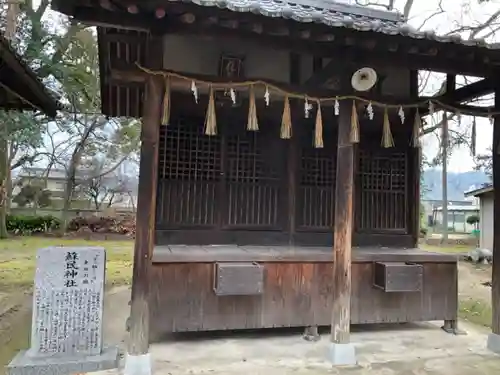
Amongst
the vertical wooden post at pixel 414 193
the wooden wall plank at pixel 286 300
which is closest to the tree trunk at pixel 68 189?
the wooden wall plank at pixel 286 300

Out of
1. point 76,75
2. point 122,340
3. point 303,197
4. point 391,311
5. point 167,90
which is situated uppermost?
point 76,75

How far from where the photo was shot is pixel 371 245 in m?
6.02

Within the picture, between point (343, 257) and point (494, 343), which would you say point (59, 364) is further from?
point (494, 343)

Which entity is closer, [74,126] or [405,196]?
[405,196]

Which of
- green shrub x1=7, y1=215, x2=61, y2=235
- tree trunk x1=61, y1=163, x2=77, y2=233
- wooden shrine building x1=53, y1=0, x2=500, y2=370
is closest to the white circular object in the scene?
wooden shrine building x1=53, y1=0, x2=500, y2=370

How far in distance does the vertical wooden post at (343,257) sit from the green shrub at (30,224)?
1838 centimetres

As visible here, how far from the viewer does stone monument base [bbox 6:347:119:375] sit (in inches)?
144

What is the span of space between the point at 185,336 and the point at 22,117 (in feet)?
38.2

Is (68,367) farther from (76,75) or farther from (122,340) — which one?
(76,75)

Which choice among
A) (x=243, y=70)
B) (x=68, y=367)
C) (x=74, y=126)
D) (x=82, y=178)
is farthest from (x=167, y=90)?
(x=82, y=178)

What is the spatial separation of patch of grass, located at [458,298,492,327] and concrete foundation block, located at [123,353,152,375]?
16.3 ft

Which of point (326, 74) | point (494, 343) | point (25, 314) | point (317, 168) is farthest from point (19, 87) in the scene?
point (494, 343)

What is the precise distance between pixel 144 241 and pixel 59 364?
1.38 meters

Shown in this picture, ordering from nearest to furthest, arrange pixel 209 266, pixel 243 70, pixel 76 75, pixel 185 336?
1. pixel 209 266
2. pixel 185 336
3. pixel 243 70
4. pixel 76 75
